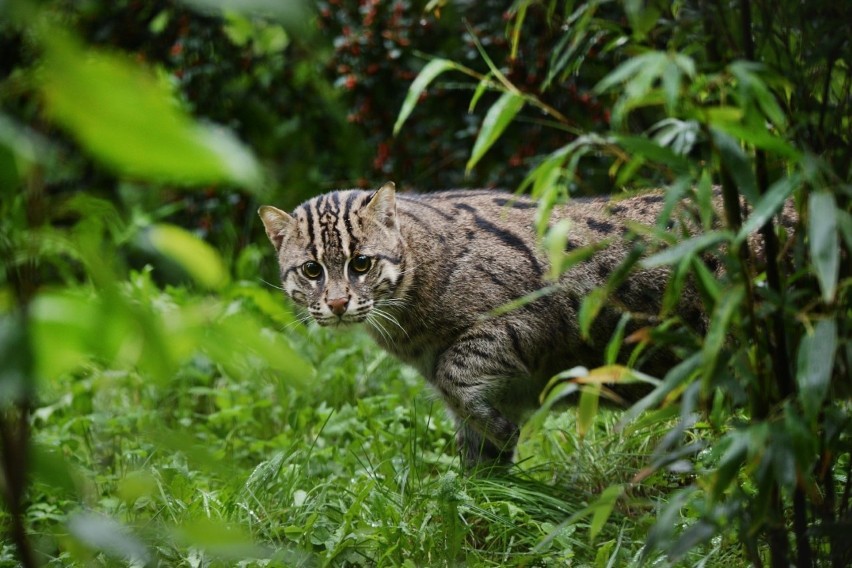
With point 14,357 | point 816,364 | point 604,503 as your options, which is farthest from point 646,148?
point 14,357

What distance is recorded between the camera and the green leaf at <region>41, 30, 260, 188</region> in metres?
0.82

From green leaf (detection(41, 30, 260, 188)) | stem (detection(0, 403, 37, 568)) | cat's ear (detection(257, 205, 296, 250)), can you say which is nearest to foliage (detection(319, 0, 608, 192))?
cat's ear (detection(257, 205, 296, 250))

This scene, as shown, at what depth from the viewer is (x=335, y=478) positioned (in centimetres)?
415

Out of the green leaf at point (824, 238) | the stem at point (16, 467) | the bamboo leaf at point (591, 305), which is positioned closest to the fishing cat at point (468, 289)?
the bamboo leaf at point (591, 305)

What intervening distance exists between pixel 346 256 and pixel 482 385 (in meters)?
0.84

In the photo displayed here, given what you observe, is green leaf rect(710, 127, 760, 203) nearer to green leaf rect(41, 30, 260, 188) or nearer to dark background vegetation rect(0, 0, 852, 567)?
dark background vegetation rect(0, 0, 852, 567)

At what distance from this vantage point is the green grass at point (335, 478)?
3.50m

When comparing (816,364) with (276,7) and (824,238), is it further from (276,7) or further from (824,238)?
(276,7)

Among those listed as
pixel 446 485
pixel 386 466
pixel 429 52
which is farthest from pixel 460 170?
pixel 446 485

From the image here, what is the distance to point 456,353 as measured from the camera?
4477mm

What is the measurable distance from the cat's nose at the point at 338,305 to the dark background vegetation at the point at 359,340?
0.39 meters

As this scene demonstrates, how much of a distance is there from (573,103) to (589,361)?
2632 millimetres

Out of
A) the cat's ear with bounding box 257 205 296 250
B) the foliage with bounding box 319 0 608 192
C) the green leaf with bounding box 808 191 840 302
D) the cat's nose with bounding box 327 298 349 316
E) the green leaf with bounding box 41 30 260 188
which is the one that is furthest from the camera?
the foliage with bounding box 319 0 608 192

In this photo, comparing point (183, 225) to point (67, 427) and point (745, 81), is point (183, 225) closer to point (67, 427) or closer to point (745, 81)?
point (67, 427)
